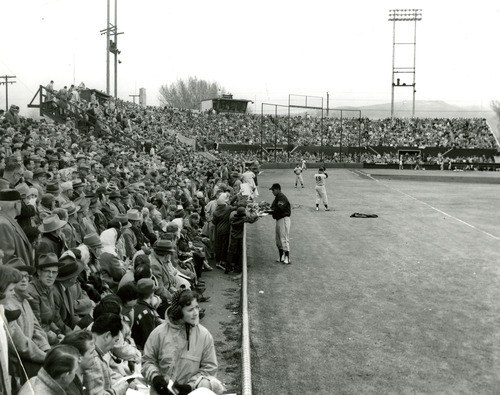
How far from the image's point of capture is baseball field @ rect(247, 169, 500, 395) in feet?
29.3

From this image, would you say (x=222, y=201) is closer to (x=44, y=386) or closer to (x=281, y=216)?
(x=281, y=216)

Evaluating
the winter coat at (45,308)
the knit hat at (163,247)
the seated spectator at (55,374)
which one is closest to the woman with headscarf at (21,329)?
the winter coat at (45,308)

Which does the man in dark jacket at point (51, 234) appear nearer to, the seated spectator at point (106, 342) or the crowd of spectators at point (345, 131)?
the seated spectator at point (106, 342)

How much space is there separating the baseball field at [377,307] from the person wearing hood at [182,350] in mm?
2733

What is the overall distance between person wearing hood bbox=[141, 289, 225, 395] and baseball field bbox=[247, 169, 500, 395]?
2.73 metres

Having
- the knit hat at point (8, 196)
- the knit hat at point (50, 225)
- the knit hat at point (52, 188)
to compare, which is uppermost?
the knit hat at point (8, 196)

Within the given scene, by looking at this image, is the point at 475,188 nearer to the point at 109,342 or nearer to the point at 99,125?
the point at 99,125

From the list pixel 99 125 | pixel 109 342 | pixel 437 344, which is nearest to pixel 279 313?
pixel 437 344

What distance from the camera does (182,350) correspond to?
5.77 meters

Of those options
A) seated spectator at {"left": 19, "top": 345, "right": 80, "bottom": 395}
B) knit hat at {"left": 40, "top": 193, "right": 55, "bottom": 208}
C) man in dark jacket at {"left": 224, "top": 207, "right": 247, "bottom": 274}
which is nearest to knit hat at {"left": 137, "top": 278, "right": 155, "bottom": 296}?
seated spectator at {"left": 19, "top": 345, "right": 80, "bottom": 395}

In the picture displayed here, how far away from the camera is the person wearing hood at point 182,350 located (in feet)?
18.6

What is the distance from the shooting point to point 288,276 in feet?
49.4

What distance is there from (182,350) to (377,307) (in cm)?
735

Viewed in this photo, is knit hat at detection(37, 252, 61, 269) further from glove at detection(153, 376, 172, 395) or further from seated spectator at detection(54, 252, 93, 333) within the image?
glove at detection(153, 376, 172, 395)
